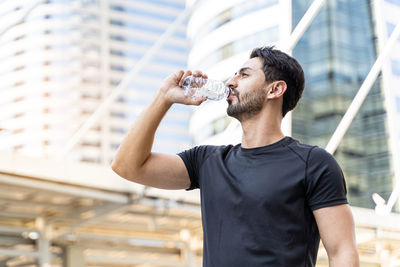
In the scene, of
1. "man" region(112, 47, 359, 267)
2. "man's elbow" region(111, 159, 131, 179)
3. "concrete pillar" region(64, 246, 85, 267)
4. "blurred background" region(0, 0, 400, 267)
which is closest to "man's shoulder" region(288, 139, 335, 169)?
"man" region(112, 47, 359, 267)

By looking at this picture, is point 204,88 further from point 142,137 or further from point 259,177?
point 259,177

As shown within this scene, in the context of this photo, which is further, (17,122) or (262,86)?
(17,122)

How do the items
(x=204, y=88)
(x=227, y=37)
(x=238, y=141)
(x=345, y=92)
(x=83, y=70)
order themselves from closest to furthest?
(x=204, y=88), (x=238, y=141), (x=345, y=92), (x=227, y=37), (x=83, y=70)

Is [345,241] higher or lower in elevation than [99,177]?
lower

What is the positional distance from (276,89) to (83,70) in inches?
1720

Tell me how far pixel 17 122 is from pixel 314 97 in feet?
118

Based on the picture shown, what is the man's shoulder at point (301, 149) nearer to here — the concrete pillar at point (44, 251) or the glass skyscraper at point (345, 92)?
the glass skyscraper at point (345, 92)

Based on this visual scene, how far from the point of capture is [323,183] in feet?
4.09

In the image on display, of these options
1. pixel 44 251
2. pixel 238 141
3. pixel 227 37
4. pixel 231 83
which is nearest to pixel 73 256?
pixel 44 251

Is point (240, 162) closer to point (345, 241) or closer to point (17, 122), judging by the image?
point (345, 241)

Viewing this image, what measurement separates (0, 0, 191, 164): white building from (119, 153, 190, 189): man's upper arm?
36.4 metres

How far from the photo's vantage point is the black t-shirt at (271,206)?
122cm

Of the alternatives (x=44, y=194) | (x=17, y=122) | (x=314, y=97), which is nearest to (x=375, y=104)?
(x=314, y=97)

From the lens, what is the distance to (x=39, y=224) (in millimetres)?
5762
